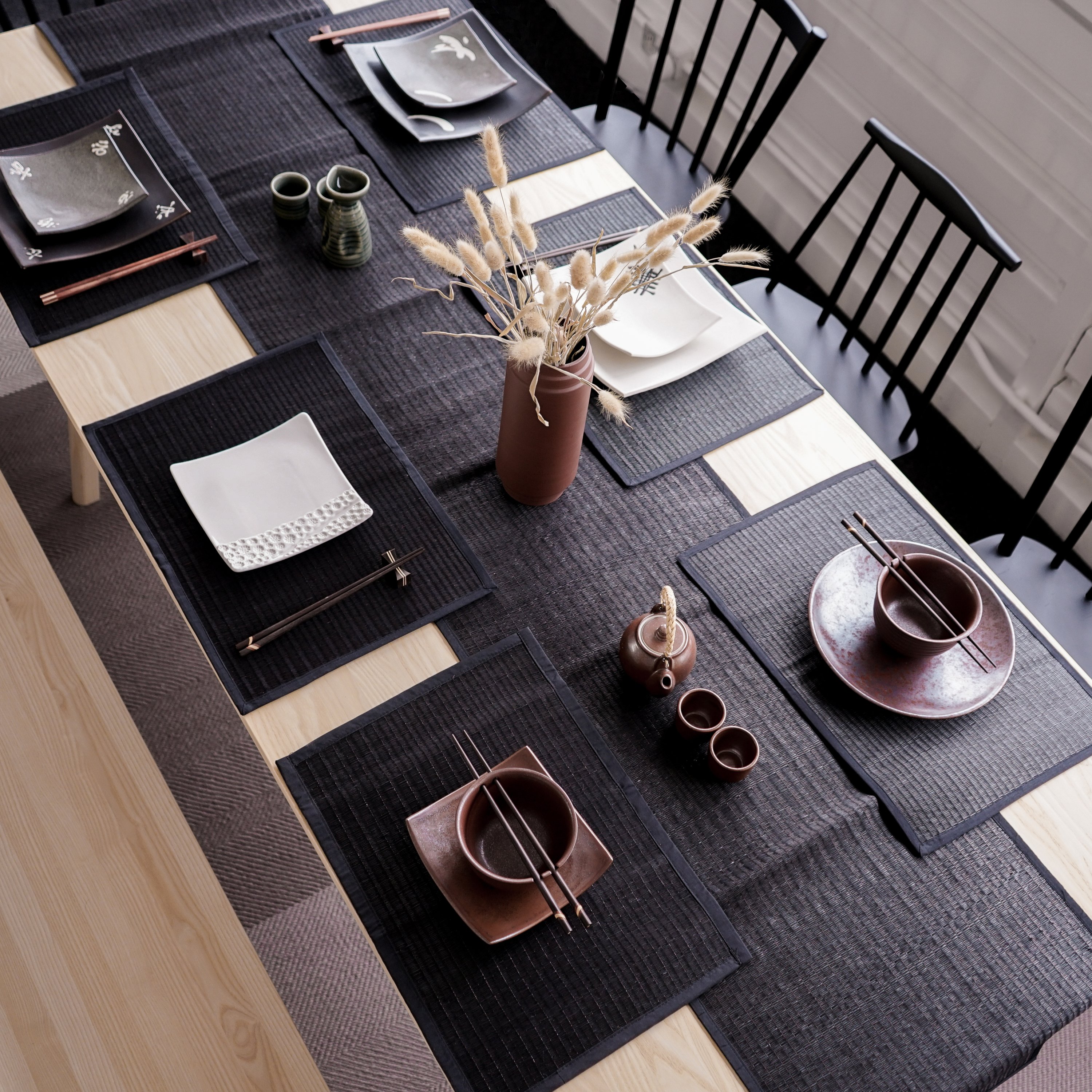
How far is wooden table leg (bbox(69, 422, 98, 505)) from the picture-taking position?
6.79 ft

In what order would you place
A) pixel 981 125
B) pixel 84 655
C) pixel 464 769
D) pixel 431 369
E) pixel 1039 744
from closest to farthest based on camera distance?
pixel 464 769 → pixel 1039 744 → pixel 431 369 → pixel 84 655 → pixel 981 125

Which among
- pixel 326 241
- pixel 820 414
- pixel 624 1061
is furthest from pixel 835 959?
pixel 326 241

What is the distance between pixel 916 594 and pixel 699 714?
308 mm

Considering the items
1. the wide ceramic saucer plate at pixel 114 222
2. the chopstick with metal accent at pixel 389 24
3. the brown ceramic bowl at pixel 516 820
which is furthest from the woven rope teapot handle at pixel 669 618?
the chopstick with metal accent at pixel 389 24

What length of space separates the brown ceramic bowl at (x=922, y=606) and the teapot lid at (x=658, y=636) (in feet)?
0.83

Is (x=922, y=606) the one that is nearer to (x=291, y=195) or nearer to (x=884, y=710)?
(x=884, y=710)

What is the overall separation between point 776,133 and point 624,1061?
92.8 inches

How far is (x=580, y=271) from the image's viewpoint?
111 centimetres

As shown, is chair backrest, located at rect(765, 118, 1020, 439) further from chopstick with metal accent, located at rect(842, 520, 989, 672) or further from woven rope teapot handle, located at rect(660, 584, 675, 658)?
woven rope teapot handle, located at rect(660, 584, 675, 658)

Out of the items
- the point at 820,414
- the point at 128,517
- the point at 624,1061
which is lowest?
the point at 624,1061

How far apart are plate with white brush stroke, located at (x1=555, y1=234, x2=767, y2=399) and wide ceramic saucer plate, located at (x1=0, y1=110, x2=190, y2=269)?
616 mm

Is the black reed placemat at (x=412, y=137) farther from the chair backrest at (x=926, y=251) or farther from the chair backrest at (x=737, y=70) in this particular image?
the chair backrest at (x=926, y=251)

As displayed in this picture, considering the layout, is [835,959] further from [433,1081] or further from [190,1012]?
[190,1012]

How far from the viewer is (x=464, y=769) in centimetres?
124
